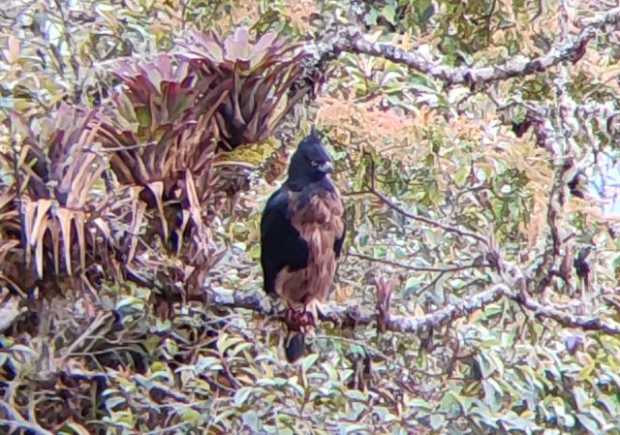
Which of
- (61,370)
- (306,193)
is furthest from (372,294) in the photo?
(61,370)

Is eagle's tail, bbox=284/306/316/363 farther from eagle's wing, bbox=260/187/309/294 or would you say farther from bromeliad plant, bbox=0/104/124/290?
bromeliad plant, bbox=0/104/124/290

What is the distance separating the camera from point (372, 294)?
3.18 m

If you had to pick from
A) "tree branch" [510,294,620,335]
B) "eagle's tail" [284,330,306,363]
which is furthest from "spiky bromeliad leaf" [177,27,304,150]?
"tree branch" [510,294,620,335]

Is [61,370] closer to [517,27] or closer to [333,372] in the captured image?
[333,372]

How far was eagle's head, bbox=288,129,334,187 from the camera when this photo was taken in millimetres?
2932

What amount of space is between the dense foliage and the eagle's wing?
7 centimetres

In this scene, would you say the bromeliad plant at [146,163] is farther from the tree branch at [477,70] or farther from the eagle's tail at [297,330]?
the eagle's tail at [297,330]

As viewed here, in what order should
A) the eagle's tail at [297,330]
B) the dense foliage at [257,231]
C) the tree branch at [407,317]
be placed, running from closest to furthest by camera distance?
the dense foliage at [257,231] < the tree branch at [407,317] < the eagle's tail at [297,330]

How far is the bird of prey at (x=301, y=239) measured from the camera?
118 inches

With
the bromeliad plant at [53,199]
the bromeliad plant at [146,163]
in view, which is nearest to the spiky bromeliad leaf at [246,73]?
the bromeliad plant at [146,163]

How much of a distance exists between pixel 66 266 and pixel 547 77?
1500 mm

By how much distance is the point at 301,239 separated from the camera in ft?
10.5

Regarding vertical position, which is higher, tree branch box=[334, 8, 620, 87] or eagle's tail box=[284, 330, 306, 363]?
tree branch box=[334, 8, 620, 87]

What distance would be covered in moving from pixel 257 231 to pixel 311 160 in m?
0.48
